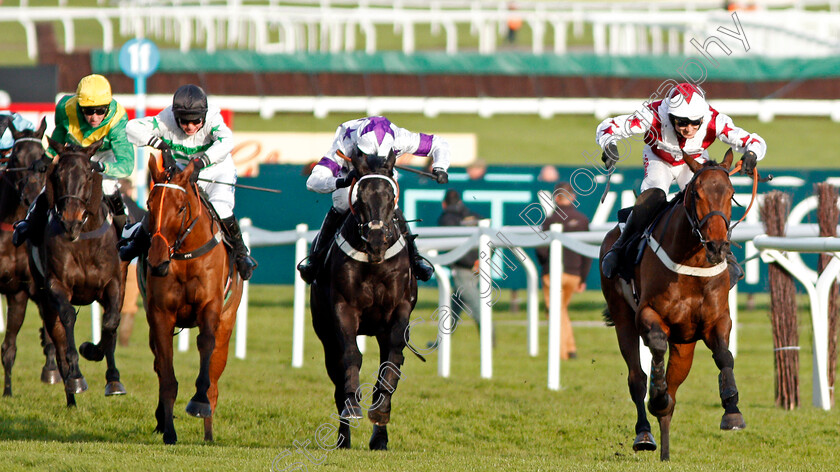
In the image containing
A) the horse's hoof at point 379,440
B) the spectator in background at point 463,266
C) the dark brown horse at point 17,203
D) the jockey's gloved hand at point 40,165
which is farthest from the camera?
the spectator in background at point 463,266

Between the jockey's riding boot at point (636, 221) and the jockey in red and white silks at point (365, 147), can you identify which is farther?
the jockey's riding boot at point (636, 221)

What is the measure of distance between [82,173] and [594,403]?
13.9ft

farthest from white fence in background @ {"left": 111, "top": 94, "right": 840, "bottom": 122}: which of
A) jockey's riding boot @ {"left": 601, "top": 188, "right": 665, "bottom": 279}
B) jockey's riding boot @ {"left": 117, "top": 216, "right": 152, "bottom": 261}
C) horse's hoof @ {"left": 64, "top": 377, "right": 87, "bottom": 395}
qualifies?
jockey's riding boot @ {"left": 601, "top": 188, "right": 665, "bottom": 279}

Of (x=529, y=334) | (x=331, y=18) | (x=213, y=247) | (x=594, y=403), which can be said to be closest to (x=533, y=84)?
(x=331, y=18)

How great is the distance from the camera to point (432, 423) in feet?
28.2

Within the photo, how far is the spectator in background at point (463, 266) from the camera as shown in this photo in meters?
12.2

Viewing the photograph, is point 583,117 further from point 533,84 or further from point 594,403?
point 594,403

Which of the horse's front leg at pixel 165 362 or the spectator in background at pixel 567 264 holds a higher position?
the spectator in background at pixel 567 264

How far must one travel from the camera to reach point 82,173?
7609mm

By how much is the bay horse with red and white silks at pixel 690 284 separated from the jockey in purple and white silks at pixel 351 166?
1322 mm

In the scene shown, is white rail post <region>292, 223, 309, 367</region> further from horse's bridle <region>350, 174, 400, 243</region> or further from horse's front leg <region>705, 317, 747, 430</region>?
horse's front leg <region>705, 317, 747, 430</region>

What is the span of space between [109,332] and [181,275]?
3.81 ft

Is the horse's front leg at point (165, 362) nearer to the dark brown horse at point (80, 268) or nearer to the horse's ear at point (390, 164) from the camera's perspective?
the dark brown horse at point (80, 268)

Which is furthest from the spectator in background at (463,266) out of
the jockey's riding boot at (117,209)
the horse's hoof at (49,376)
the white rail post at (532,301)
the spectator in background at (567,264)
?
the jockey's riding boot at (117,209)
